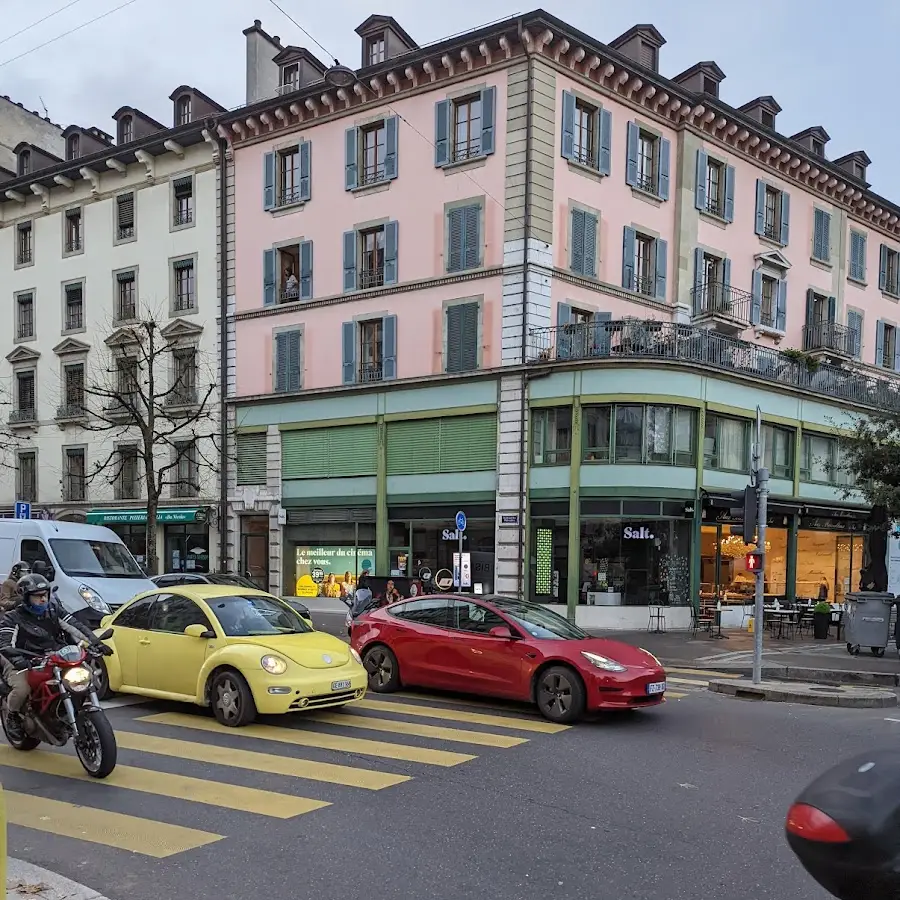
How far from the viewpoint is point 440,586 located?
21719mm

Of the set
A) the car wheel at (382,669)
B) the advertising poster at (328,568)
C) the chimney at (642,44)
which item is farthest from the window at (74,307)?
the car wheel at (382,669)

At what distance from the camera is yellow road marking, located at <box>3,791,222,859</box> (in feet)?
18.4

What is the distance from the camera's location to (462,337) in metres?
24.6

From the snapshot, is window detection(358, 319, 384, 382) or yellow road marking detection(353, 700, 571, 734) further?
window detection(358, 319, 384, 382)

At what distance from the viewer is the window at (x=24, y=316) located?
1403 inches

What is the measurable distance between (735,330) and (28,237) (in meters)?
27.6

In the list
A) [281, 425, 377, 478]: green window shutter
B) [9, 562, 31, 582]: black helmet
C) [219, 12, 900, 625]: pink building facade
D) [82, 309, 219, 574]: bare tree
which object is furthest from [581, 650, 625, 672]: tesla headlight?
[82, 309, 219, 574]: bare tree

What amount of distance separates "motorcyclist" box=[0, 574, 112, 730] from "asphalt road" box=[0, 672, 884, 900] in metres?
0.70

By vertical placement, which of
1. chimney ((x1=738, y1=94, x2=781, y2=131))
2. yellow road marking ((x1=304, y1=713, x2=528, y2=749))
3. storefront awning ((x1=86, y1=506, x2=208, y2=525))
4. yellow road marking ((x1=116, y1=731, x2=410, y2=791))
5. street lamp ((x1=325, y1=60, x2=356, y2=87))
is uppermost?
chimney ((x1=738, y1=94, x2=781, y2=131))

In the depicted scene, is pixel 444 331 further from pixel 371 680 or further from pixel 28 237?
pixel 28 237

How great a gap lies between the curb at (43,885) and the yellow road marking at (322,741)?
11.3 ft

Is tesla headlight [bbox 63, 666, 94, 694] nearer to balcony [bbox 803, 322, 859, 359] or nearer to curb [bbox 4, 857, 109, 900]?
curb [bbox 4, 857, 109, 900]

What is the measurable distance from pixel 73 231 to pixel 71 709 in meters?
31.4

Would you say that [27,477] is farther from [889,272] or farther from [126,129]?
[889,272]
